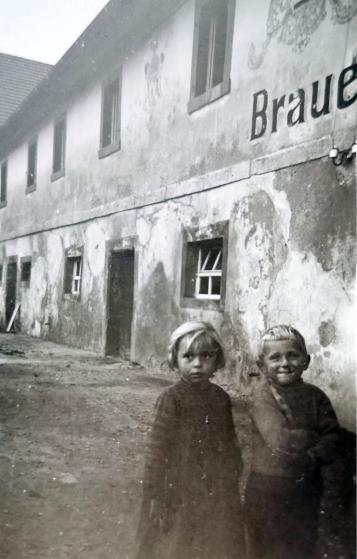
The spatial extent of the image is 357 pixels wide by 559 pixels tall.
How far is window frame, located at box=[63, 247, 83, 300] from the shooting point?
9.26 m

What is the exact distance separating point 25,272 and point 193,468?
11711mm

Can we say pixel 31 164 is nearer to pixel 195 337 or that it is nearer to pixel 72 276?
pixel 72 276

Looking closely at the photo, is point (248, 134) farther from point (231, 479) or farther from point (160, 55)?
point (231, 479)

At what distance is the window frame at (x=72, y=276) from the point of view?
9.26 metres

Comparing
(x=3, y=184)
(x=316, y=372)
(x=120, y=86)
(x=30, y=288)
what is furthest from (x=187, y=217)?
(x=3, y=184)

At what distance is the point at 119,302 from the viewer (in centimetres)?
808

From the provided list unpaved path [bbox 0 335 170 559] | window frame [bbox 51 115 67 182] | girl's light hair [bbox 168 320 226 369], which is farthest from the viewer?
window frame [bbox 51 115 67 182]

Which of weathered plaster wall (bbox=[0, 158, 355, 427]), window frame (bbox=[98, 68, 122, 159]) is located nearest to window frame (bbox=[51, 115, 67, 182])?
window frame (bbox=[98, 68, 122, 159])

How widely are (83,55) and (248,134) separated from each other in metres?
4.88

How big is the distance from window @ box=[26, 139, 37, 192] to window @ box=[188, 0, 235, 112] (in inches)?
289

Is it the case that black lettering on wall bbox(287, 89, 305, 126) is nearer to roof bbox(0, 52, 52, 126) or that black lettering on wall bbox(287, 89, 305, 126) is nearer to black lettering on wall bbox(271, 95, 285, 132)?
black lettering on wall bbox(271, 95, 285, 132)

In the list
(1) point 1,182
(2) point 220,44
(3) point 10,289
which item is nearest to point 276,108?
(2) point 220,44

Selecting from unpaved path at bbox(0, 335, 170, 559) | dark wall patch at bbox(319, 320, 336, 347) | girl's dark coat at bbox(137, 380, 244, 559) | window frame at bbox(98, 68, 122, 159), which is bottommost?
unpaved path at bbox(0, 335, 170, 559)

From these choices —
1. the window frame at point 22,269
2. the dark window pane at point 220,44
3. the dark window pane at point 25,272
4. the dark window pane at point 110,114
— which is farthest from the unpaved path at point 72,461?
the dark window pane at point 25,272
